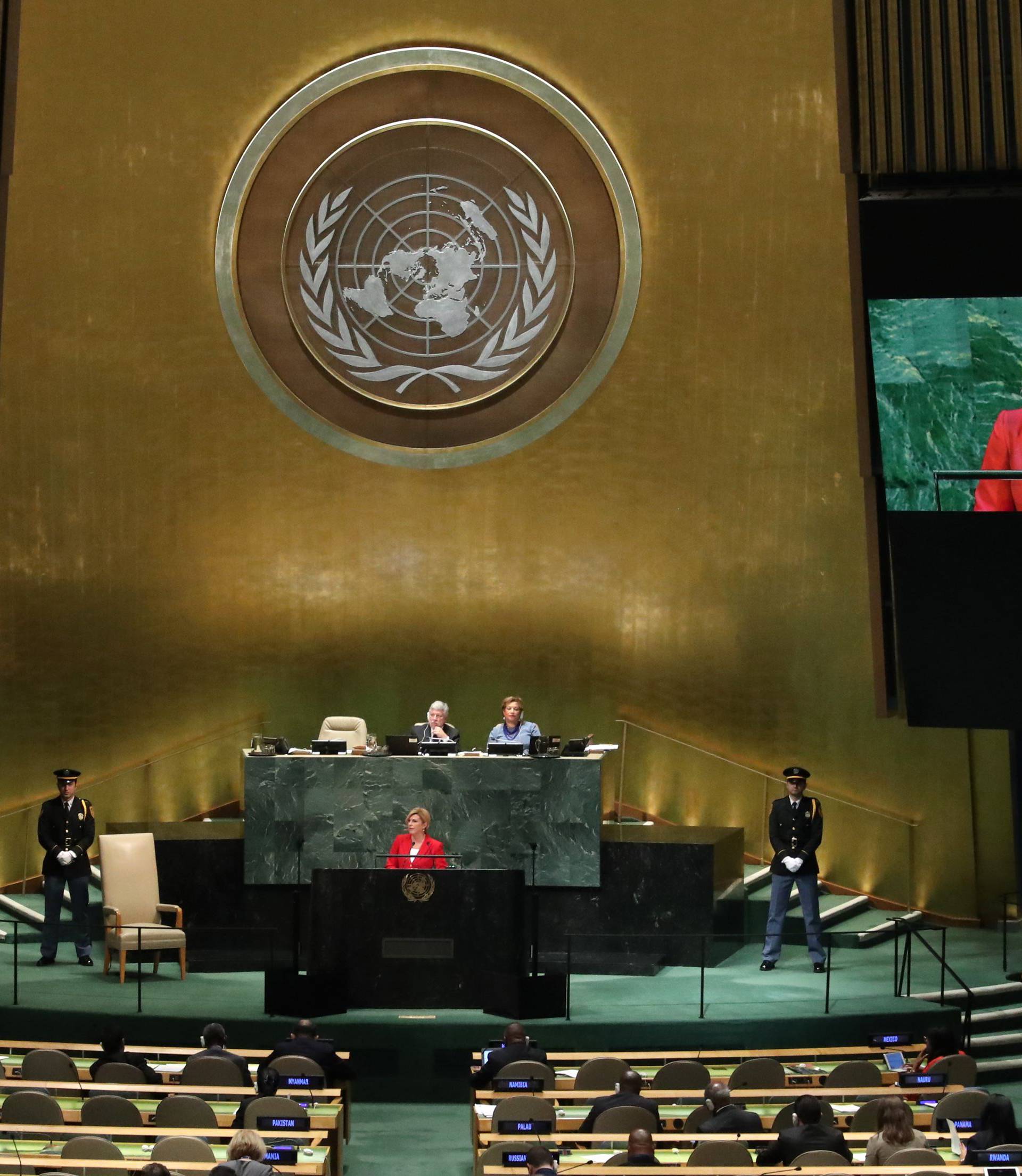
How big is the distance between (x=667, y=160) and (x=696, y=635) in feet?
11.8

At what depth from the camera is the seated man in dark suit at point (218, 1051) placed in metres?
8.79

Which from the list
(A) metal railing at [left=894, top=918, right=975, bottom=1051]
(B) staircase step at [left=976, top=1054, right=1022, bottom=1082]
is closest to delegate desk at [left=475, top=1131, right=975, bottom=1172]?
(A) metal railing at [left=894, top=918, right=975, bottom=1051]

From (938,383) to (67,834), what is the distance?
20.4ft

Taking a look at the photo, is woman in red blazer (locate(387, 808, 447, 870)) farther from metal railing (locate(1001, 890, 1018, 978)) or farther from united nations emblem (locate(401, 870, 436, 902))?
metal railing (locate(1001, 890, 1018, 978))

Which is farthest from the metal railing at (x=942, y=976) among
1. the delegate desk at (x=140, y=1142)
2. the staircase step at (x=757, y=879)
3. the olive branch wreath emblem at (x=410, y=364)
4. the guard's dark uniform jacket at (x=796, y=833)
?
the olive branch wreath emblem at (x=410, y=364)

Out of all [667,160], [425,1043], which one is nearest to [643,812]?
[425,1043]

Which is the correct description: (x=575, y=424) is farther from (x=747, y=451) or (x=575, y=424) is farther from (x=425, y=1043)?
(x=425, y=1043)

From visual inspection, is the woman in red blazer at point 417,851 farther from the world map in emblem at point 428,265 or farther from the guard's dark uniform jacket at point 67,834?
the world map in emblem at point 428,265

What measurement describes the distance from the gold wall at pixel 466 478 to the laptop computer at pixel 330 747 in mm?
2144

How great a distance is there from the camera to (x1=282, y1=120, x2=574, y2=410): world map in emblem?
14094 mm

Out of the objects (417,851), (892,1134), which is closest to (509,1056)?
(892,1134)

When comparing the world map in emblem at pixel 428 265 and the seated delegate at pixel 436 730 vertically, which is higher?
the world map in emblem at pixel 428 265

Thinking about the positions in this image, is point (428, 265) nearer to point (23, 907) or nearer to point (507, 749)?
point (507, 749)

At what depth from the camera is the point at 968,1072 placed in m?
8.80
